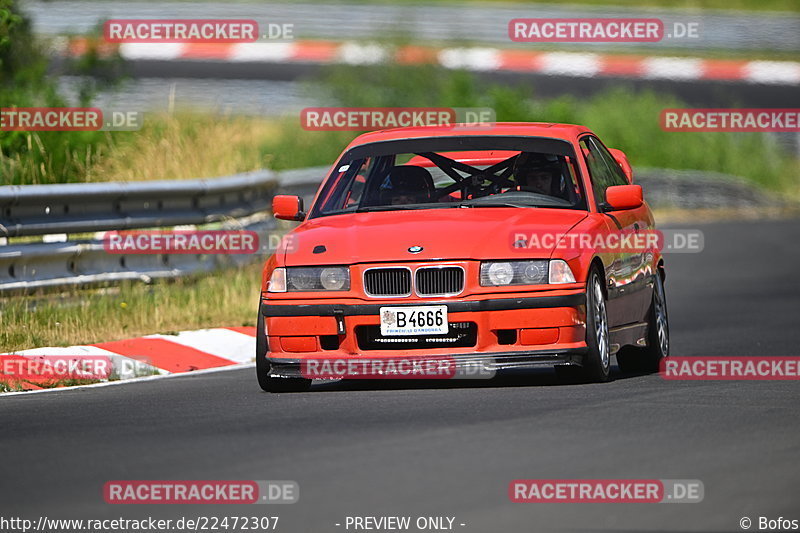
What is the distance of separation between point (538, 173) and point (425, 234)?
1.32 meters

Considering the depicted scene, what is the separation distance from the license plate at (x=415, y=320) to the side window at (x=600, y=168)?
1.69m

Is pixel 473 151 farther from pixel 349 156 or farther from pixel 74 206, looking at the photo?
pixel 74 206

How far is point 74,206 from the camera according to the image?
14195 mm

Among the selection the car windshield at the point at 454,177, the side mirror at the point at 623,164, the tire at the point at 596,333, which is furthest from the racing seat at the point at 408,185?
the side mirror at the point at 623,164

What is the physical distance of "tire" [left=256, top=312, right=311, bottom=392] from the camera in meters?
10.3

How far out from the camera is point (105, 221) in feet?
47.4

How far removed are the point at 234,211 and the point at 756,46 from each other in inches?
1165

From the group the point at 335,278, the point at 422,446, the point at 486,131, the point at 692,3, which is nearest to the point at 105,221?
the point at 486,131

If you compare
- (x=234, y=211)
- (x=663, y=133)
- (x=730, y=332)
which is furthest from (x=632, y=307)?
(x=663, y=133)

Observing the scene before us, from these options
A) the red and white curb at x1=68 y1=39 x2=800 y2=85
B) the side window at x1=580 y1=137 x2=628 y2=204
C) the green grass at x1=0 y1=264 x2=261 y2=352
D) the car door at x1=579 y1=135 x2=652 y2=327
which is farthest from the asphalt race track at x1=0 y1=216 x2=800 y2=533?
the red and white curb at x1=68 y1=39 x2=800 y2=85

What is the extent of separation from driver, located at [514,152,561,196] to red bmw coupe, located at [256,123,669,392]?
0.01 m

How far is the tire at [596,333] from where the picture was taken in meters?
9.98

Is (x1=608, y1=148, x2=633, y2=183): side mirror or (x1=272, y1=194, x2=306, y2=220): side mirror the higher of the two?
(x1=608, y1=148, x2=633, y2=183): side mirror

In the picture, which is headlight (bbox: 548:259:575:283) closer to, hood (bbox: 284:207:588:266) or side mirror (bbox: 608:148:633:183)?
hood (bbox: 284:207:588:266)
